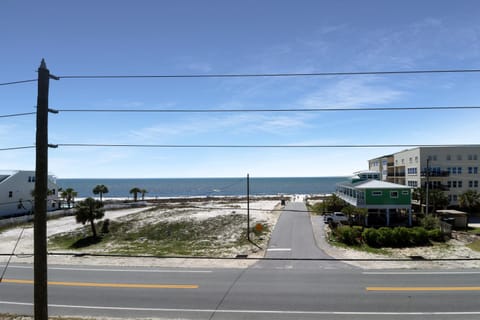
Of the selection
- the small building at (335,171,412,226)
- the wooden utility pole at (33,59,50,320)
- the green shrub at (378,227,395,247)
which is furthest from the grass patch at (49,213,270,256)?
the wooden utility pole at (33,59,50,320)

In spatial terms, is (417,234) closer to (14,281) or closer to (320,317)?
(320,317)

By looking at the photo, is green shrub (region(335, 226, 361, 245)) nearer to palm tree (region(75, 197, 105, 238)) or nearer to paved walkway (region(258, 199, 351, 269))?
paved walkway (region(258, 199, 351, 269))

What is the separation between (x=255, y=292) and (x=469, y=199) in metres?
48.7

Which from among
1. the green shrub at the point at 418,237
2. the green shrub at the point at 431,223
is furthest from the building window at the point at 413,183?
the green shrub at the point at 418,237

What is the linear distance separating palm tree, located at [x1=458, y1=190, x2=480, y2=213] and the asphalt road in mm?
36671

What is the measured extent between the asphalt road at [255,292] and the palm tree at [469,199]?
36671 mm

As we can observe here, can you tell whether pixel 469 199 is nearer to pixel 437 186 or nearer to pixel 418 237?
pixel 437 186

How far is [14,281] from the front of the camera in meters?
18.6

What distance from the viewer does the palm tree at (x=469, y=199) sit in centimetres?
4922

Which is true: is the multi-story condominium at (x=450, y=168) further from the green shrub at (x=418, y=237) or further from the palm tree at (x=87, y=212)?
the palm tree at (x=87, y=212)

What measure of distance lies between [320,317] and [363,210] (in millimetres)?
25709

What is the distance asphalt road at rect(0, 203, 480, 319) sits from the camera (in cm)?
1352

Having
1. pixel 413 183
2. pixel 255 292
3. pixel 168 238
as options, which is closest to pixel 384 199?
pixel 413 183

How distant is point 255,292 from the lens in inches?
631
